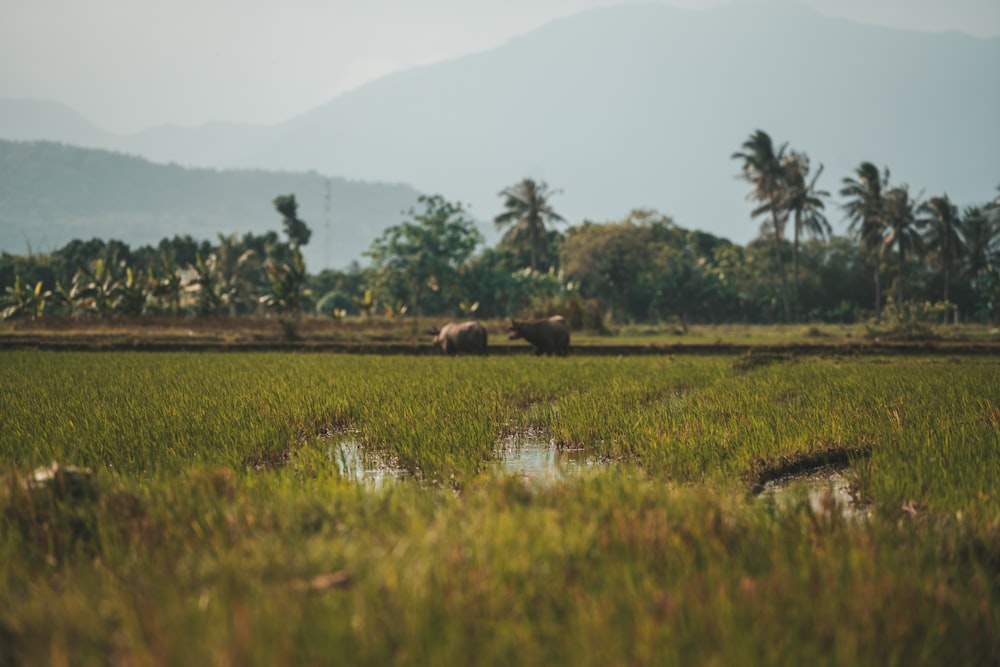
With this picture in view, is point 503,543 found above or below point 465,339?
below

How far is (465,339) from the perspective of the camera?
17.2m

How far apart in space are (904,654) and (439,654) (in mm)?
1287

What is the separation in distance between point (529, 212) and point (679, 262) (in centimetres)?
990

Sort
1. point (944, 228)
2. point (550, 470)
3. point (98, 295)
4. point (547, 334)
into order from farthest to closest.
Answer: point (944, 228) → point (98, 295) → point (547, 334) → point (550, 470)

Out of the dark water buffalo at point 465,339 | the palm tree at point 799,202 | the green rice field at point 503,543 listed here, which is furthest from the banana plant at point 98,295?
the palm tree at point 799,202

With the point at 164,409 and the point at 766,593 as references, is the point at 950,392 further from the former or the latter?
the point at 164,409

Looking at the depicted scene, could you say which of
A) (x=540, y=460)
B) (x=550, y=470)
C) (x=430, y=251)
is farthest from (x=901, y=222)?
(x=550, y=470)

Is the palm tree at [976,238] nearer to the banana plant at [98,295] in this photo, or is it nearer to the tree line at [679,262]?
the tree line at [679,262]

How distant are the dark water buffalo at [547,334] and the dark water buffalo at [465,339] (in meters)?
0.75

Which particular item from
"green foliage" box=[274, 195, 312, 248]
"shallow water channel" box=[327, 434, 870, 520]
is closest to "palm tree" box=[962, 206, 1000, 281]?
"green foliage" box=[274, 195, 312, 248]

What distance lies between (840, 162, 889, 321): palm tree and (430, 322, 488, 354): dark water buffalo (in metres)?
30.6

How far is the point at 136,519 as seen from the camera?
3275 millimetres

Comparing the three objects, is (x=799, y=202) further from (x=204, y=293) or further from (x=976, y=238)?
(x=204, y=293)

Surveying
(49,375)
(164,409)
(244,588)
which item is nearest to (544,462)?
(244,588)
